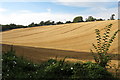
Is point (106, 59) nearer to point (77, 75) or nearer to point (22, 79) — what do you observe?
point (77, 75)

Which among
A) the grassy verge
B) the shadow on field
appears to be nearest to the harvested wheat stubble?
the shadow on field

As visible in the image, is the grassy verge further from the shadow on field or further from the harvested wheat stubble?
the harvested wheat stubble

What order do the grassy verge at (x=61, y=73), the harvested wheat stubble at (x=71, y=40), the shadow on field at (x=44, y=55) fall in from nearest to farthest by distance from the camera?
the grassy verge at (x=61, y=73)
the shadow on field at (x=44, y=55)
the harvested wheat stubble at (x=71, y=40)

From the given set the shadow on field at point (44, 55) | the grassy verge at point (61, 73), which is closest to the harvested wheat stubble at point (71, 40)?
the shadow on field at point (44, 55)

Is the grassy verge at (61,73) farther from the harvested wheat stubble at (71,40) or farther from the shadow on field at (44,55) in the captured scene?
the harvested wheat stubble at (71,40)

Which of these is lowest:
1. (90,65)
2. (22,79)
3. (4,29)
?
(22,79)

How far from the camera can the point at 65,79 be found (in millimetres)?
2039

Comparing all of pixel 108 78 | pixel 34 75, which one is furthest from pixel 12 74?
pixel 108 78

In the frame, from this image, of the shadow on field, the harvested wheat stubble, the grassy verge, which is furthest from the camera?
the harvested wheat stubble

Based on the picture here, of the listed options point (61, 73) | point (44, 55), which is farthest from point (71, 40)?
point (61, 73)

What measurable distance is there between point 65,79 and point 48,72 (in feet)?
1.11

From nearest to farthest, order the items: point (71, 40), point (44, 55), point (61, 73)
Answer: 1. point (61, 73)
2. point (44, 55)
3. point (71, 40)

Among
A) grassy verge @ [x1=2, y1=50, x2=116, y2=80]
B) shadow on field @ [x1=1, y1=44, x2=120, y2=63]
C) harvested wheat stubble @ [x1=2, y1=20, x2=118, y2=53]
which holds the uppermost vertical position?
harvested wheat stubble @ [x1=2, y1=20, x2=118, y2=53]

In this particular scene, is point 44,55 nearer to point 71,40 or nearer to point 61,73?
point 61,73
